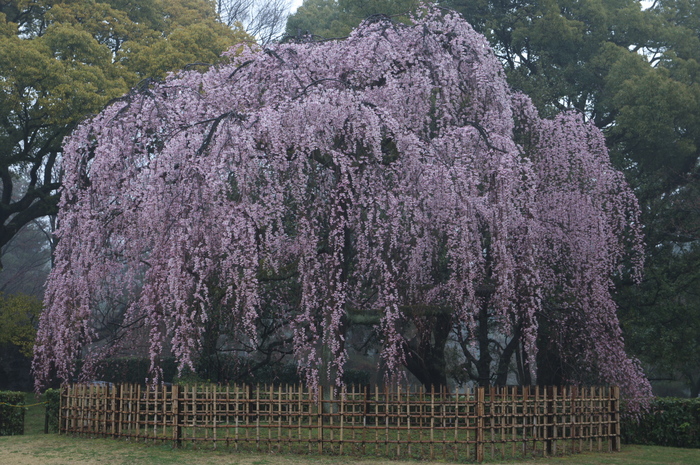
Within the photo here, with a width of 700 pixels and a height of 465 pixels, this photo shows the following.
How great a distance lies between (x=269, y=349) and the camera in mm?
17188

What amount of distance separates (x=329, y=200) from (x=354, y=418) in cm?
378

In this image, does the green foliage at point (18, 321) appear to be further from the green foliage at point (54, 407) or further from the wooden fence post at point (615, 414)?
the wooden fence post at point (615, 414)

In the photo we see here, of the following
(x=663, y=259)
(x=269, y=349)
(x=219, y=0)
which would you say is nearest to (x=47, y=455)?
(x=269, y=349)

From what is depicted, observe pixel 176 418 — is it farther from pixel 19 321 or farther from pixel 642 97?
pixel 642 97

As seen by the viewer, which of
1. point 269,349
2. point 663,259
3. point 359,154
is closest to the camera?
point 359,154

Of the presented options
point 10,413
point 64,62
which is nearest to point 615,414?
point 10,413

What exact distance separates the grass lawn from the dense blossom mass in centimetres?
133

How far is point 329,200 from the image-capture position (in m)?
12.2

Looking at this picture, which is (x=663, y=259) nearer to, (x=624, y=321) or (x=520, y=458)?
(x=624, y=321)

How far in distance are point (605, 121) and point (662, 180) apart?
3.85 m

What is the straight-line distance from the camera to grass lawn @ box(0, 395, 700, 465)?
9992 millimetres

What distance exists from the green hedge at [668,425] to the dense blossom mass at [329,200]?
122 cm

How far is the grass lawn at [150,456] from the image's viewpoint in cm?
999

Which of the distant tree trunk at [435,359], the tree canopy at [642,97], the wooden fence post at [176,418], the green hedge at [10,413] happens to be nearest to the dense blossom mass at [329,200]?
the wooden fence post at [176,418]
